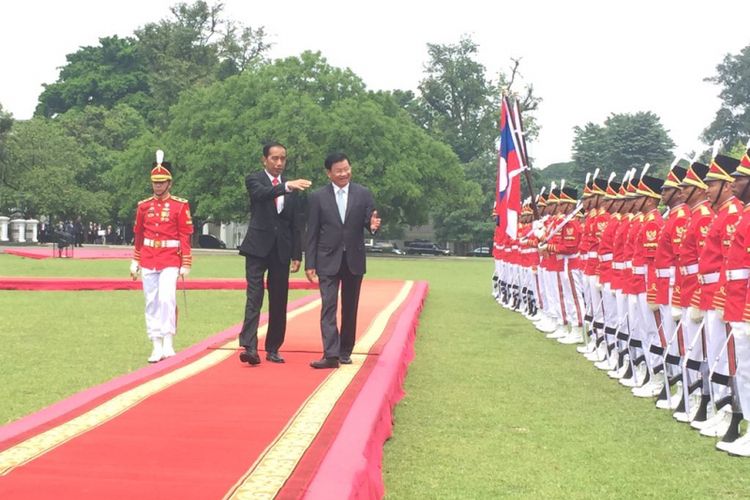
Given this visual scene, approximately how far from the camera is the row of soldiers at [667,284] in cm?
585

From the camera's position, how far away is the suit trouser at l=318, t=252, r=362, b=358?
7.30 m

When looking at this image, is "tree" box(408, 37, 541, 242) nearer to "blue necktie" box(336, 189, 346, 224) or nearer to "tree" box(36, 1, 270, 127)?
"tree" box(36, 1, 270, 127)

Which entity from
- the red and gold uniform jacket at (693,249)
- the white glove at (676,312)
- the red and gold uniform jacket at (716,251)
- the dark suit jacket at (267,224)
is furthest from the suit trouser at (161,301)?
the red and gold uniform jacket at (716,251)

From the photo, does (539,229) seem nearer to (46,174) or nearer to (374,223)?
(374,223)

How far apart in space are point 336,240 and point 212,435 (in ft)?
9.42

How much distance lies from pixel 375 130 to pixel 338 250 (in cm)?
3651

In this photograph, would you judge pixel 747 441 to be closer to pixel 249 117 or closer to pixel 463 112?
pixel 249 117

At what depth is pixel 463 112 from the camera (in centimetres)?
7000

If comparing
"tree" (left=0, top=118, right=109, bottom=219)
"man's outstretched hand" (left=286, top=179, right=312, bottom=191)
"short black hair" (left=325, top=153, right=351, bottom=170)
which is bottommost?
"man's outstretched hand" (left=286, top=179, right=312, bottom=191)

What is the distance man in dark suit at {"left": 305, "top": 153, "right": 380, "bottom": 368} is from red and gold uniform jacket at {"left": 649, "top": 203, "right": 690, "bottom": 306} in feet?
7.31

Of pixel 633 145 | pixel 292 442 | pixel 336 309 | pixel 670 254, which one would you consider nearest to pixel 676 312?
pixel 670 254

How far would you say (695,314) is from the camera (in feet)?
21.2

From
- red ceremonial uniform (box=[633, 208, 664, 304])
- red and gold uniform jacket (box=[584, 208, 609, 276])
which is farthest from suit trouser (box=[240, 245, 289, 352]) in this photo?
red and gold uniform jacket (box=[584, 208, 609, 276])

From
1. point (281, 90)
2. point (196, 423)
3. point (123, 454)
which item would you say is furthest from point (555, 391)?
point (281, 90)
